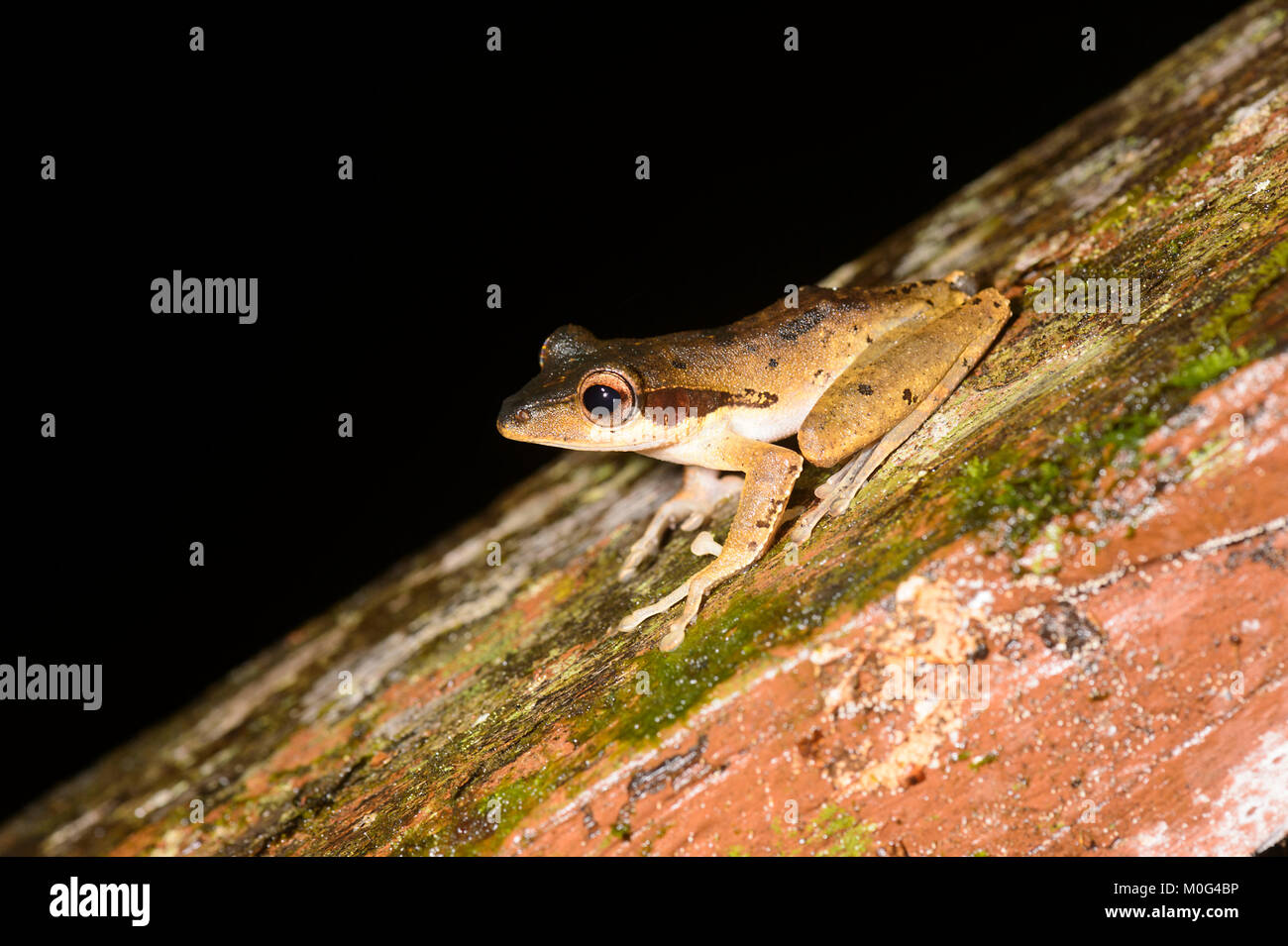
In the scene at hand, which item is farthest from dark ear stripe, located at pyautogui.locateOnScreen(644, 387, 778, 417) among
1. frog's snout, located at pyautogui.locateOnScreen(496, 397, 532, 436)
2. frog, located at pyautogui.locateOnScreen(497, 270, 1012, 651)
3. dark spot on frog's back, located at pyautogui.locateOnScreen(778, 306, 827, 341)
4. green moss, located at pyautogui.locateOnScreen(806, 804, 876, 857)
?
green moss, located at pyautogui.locateOnScreen(806, 804, 876, 857)

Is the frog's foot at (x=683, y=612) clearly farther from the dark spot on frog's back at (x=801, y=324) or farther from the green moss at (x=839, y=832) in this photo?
the dark spot on frog's back at (x=801, y=324)

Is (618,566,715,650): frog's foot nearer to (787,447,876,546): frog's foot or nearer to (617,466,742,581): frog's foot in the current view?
(787,447,876,546): frog's foot

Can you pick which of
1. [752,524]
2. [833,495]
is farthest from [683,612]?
[833,495]

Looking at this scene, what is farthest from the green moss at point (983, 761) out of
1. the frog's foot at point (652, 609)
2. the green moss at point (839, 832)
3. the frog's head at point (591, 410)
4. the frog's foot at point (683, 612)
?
the frog's head at point (591, 410)

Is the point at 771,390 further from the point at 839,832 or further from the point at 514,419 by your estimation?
the point at 839,832

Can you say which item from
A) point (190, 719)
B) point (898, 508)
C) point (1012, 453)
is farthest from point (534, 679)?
point (190, 719)
